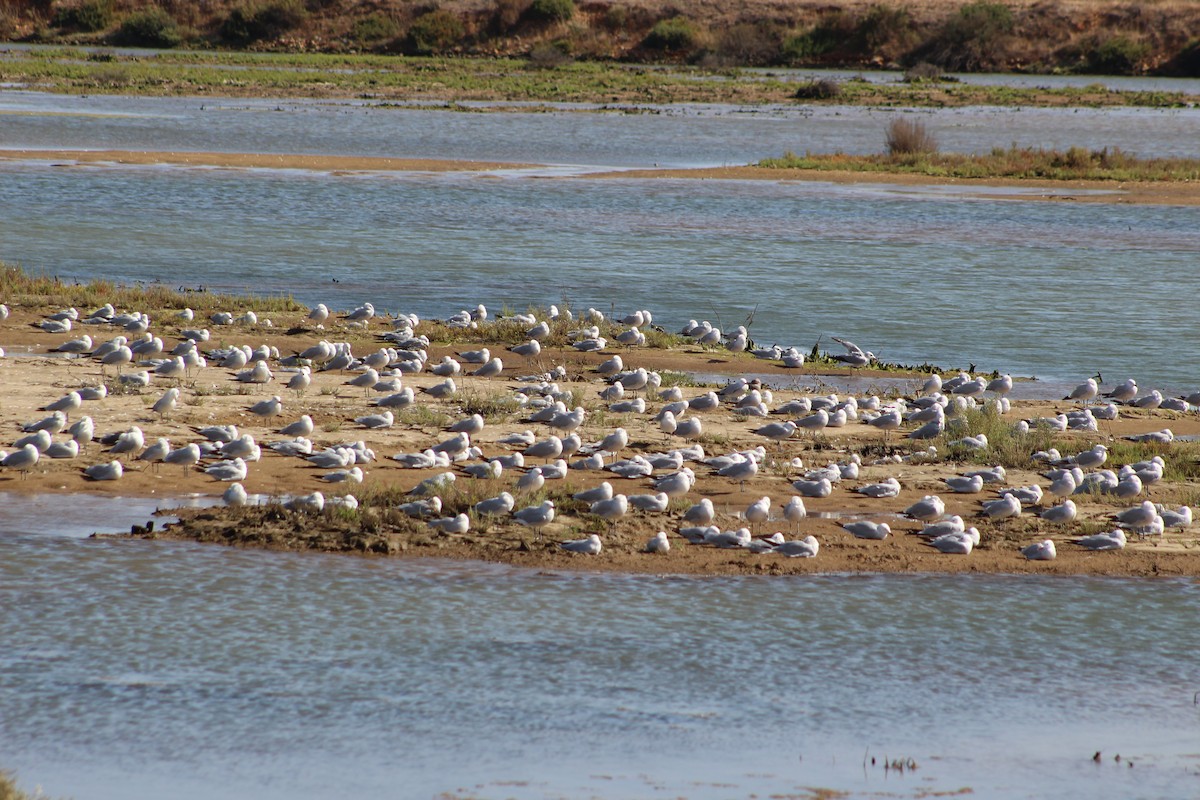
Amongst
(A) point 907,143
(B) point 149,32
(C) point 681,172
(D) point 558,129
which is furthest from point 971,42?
(C) point 681,172

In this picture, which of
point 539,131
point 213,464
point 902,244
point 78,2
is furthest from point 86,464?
point 78,2

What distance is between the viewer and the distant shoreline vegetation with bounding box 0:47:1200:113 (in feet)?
197

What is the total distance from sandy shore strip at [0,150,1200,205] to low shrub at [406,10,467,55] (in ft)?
154

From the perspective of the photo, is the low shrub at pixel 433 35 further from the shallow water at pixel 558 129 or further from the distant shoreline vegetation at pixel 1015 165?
the distant shoreline vegetation at pixel 1015 165

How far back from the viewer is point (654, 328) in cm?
1891

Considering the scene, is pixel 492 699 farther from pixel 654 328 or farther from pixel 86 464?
pixel 654 328

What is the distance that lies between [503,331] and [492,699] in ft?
33.0

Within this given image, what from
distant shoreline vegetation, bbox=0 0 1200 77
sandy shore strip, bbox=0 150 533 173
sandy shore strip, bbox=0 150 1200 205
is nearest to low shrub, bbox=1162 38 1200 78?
distant shoreline vegetation, bbox=0 0 1200 77

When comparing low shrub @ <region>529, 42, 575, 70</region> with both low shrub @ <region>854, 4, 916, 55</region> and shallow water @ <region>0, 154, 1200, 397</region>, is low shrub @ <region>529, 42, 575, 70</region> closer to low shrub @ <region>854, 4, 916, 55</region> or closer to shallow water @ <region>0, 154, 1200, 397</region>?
low shrub @ <region>854, 4, 916, 55</region>

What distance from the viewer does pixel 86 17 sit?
293 ft

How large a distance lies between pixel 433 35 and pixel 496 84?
2245cm

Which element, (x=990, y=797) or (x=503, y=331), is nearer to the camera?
(x=990, y=797)

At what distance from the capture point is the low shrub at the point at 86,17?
3521 inches

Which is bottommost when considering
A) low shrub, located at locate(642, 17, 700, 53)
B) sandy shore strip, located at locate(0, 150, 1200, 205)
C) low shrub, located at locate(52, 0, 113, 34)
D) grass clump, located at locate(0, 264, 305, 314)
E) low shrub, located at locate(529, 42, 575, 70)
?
sandy shore strip, located at locate(0, 150, 1200, 205)
